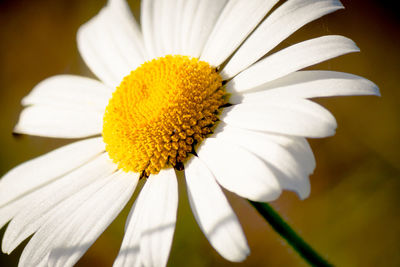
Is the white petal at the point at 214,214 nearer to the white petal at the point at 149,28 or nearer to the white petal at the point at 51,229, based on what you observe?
the white petal at the point at 51,229

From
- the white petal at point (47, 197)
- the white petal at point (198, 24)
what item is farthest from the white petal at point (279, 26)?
the white petal at point (47, 197)

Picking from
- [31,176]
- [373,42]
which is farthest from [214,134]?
[373,42]

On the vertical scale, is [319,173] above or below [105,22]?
below

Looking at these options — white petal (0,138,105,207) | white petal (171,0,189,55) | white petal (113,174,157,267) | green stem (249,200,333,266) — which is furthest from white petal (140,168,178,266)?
white petal (171,0,189,55)

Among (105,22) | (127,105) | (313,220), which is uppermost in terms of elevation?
(105,22)

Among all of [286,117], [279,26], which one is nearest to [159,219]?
[286,117]

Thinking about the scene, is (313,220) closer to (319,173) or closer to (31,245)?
(319,173)

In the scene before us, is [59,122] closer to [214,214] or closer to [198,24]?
[198,24]
